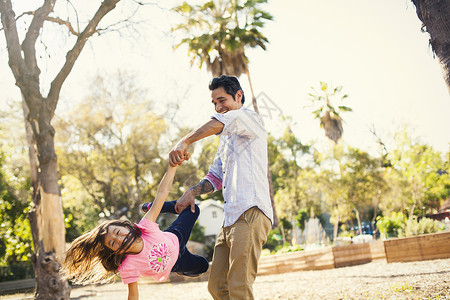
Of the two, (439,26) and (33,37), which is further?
(33,37)

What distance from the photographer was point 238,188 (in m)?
2.68

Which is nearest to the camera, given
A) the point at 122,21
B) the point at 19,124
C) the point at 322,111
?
the point at 122,21

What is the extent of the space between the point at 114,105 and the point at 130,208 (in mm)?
7030

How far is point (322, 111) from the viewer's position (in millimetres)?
32562

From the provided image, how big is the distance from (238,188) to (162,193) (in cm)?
62

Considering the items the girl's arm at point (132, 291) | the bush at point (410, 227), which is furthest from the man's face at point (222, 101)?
the bush at point (410, 227)

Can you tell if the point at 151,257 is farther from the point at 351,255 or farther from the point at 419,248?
the point at 351,255

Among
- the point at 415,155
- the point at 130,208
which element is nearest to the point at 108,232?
the point at 130,208

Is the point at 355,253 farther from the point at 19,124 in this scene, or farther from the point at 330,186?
the point at 19,124

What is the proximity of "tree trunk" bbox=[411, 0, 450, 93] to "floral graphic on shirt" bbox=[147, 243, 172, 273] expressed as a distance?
3222 millimetres

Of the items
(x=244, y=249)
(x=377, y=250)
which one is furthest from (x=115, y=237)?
(x=377, y=250)

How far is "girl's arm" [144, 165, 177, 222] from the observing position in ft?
9.31

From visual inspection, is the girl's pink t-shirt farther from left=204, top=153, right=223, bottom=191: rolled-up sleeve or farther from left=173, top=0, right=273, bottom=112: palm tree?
left=173, top=0, right=273, bottom=112: palm tree

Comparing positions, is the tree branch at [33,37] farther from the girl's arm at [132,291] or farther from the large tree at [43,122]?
the girl's arm at [132,291]
